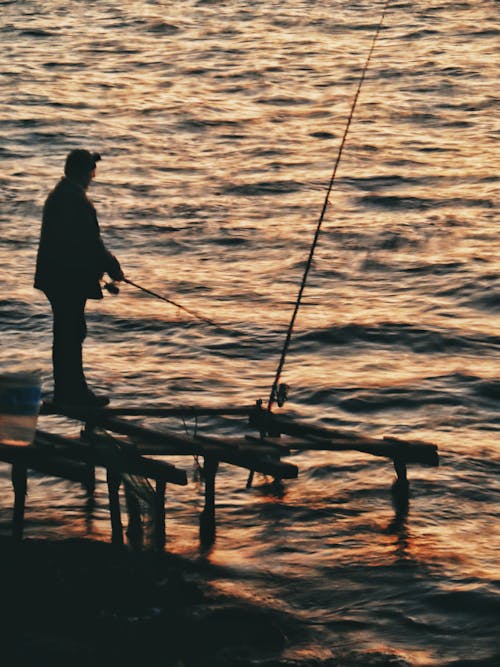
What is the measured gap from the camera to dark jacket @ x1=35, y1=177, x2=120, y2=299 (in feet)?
30.1

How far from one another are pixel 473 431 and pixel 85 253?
4046 mm

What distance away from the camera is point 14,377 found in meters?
8.23

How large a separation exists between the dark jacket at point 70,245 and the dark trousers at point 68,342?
11 centimetres

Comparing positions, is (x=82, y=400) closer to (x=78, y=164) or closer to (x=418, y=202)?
(x=78, y=164)

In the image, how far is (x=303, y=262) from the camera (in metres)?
16.9

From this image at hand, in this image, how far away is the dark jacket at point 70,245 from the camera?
9.18 m

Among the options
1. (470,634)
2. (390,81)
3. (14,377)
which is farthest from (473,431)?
(390,81)

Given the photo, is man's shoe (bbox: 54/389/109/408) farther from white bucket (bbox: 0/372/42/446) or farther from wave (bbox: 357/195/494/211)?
wave (bbox: 357/195/494/211)

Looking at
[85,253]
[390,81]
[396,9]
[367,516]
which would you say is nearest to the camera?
[85,253]

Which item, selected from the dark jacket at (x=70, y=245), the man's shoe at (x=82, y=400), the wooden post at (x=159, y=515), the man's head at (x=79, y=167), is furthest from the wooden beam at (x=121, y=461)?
the man's head at (x=79, y=167)

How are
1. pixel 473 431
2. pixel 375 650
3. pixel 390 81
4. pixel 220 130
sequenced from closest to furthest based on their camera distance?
pixel 375 650 → pixel 473 431 → pixel 220 130 → pixel 390 81

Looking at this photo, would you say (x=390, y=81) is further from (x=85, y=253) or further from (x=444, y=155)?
(x=85, y=253)

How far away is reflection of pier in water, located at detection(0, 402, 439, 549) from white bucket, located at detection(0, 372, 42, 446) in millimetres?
148

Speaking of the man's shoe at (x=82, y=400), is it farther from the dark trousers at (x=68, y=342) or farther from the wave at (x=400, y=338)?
the wave at (x=400, y=338)
